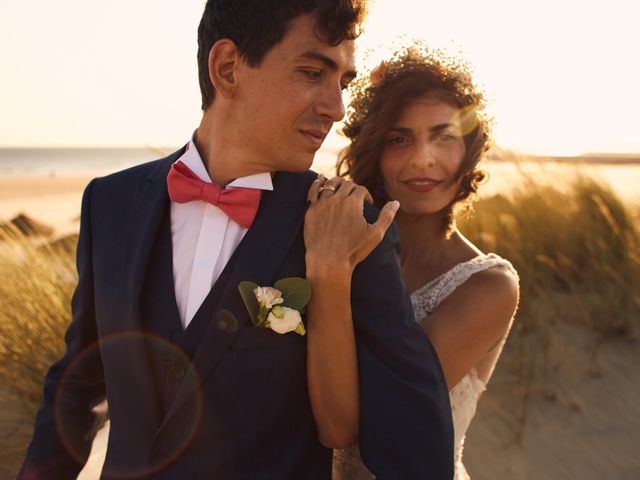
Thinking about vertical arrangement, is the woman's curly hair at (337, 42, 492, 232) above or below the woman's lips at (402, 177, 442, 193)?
above

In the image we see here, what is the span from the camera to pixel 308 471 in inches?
75.5

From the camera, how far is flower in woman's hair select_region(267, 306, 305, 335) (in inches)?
64.4

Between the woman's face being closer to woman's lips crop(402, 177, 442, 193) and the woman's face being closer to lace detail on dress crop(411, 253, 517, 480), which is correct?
woman's lips crop(402, 177, 442, 193)

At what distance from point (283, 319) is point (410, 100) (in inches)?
61.6

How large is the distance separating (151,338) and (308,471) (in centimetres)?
64

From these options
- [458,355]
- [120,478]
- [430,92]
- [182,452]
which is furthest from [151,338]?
[430,92]

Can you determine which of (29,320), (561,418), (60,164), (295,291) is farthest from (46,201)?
(60,164)

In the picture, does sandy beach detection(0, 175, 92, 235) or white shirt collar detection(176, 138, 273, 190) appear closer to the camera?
white shirt collar detection(176, 138, 273, 190)

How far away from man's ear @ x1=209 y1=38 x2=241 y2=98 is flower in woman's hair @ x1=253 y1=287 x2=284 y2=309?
709 millimetres

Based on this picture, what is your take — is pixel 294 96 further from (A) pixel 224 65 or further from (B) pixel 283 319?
(B) pixel 283 319

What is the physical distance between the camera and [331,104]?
1896 millimetres

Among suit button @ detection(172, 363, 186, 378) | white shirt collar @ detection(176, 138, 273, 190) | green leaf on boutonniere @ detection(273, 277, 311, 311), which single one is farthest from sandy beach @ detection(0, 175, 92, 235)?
green leaf on boutonniere @ detection(273, 277, 311, 311)

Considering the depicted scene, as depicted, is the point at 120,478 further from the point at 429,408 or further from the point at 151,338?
the point at 429,408

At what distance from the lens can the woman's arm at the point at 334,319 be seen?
1.77 metres
